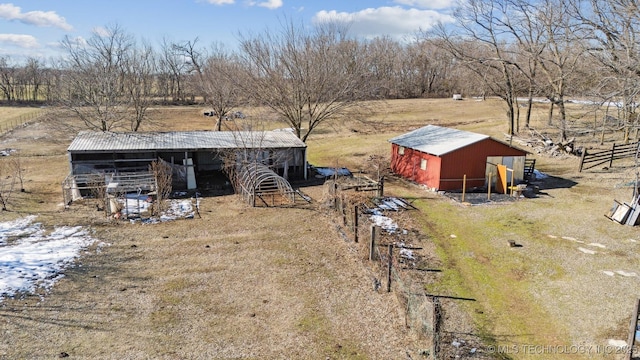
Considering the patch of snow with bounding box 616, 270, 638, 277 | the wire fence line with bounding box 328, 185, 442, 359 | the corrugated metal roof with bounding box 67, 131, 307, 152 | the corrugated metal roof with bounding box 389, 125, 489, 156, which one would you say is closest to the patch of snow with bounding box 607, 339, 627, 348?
the wire fence line with bounding box 328, 185, 442, 359

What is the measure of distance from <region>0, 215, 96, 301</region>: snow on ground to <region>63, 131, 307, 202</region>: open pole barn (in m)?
3.96

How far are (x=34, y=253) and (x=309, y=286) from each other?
8.72m

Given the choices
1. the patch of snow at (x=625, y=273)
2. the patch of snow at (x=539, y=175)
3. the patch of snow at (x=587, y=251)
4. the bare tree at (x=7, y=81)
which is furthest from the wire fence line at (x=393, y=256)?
the bare tree at (x=7, y=81)

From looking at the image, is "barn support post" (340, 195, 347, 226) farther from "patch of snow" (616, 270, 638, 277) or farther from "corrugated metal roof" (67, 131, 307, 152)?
"patch of snow" (616, 270, 638, 277)

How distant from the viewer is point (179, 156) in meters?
23.2

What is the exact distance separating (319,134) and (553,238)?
89.8 feet

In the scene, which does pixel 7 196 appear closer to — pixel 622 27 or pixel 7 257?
pixel 7 257

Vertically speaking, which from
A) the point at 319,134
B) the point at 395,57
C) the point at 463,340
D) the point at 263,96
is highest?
the point at 395,57

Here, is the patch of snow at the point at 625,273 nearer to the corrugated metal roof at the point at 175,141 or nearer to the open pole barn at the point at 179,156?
the open pole barn at the point at 179,156

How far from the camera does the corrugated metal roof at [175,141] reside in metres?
21.3

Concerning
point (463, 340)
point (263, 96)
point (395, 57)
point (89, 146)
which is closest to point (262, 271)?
point (463, 340)

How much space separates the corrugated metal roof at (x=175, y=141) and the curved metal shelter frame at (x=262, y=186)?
1.88 m

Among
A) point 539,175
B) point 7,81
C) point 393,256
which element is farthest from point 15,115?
point 539,175

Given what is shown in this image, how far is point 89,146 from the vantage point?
2106 centimetres
